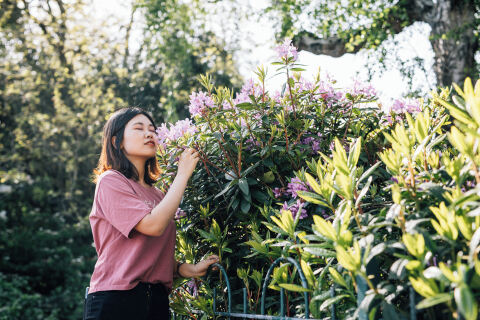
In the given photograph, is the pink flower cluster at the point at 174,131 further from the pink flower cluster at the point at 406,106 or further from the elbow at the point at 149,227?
the pink flower cluster at the point at 406,106

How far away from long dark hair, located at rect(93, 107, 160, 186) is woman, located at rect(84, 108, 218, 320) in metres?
0.07

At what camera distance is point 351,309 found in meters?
1.38

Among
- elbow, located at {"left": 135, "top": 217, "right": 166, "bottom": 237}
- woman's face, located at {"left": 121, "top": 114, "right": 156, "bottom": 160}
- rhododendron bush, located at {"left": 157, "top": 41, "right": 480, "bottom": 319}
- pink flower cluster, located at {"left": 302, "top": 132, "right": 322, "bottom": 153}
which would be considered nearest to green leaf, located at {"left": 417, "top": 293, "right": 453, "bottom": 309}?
rhododendron bush, located at {"left": 157, "top": 41, "right": 480, "bottom": 319}

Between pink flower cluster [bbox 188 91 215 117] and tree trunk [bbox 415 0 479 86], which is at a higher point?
tree trunk [bbox 415 0 479 86]

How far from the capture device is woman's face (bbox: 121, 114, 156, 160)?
99.0 inches

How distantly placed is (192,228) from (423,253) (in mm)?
1519

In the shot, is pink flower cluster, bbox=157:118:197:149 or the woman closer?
the woman

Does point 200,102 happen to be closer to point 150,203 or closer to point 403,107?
point 150,203

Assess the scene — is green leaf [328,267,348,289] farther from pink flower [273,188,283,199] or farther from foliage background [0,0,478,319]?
foliage background [0,0,478,319]

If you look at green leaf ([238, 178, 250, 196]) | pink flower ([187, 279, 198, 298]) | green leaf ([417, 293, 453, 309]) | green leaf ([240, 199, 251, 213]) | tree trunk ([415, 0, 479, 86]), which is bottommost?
pink flower ([187, 279, 198, 298])

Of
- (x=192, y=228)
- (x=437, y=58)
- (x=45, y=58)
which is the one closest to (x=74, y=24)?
(x=45, y=58)

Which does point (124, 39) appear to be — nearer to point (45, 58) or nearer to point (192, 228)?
point (45, 58)

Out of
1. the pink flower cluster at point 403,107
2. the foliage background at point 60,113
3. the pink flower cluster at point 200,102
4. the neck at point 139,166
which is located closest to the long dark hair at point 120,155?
the neck at point 139,166

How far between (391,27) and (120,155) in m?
7.01
